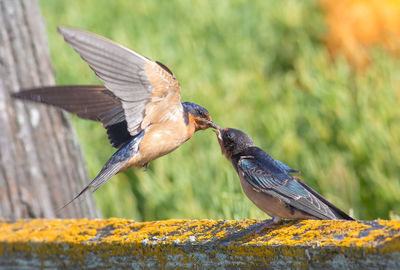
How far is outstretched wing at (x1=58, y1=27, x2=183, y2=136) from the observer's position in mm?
2418

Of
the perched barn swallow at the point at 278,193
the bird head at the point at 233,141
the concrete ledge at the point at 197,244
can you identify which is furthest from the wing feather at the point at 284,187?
the bird head at the point at 233,141

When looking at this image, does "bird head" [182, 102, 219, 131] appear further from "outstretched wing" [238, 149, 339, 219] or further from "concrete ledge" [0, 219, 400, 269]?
"concrete ledge" [0, 219, 400, 269]

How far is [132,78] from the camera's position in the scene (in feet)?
8.52

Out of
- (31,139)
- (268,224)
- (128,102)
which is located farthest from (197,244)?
(31,139)

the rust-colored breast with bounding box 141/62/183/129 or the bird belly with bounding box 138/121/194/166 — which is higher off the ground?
the rust-colored breast with bounding box 141/62/183/129

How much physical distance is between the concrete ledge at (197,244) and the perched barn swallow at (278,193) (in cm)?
14

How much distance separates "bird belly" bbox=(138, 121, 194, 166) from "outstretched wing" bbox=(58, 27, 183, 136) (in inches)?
1.5

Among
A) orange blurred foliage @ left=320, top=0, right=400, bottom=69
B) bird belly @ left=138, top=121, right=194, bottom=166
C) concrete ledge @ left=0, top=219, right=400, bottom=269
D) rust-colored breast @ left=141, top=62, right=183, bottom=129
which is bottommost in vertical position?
concrete ledge @ left=0, top=219, right=400, bottom=269

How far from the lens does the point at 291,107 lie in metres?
5.09

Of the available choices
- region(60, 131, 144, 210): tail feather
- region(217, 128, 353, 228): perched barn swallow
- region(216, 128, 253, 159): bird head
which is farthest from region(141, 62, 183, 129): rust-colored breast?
region(217, 128, 353, 228): perched barn swallow

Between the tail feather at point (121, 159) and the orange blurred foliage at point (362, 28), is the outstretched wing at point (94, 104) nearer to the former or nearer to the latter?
the tail feather at point (121, 159)

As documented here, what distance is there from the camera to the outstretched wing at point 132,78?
2.42m

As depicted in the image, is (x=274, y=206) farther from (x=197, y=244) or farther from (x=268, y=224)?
(x=197, y=244)

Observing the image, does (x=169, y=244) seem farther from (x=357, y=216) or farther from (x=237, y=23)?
(x=237, y=23)
